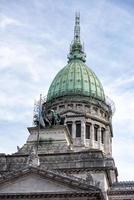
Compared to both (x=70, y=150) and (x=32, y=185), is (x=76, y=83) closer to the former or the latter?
(x=70, y=150)

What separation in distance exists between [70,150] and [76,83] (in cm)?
2382

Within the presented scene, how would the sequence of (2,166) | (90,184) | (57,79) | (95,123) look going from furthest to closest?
(57,79) < (95,123) < (2,166) < (90,184)

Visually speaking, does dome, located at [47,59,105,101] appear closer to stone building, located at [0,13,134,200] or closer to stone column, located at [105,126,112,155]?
stone building, located at [0,13,134,200]

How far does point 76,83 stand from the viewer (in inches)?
3519

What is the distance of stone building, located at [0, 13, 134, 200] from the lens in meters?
Result: 57.9

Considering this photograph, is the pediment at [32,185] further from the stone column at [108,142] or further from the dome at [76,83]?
the dome at [76,83]

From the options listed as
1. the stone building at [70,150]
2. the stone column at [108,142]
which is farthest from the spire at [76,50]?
the stone column at [108,142]

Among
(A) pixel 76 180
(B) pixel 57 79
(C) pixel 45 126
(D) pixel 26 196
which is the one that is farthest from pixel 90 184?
(B) pixel 57 79

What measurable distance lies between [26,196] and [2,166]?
9591 mm

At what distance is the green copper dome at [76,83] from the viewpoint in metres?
88.8

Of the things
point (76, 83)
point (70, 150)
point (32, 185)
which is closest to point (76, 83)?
point (76, 83)

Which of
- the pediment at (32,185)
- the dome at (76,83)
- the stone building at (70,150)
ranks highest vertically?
the dome at (76,83)

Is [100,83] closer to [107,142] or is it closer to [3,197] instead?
[107,142]

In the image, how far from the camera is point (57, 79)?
92.3 m
